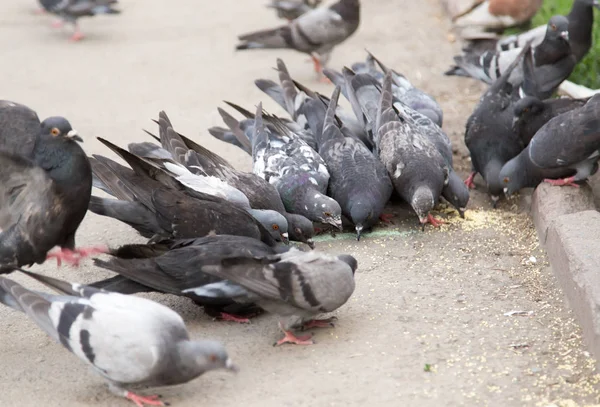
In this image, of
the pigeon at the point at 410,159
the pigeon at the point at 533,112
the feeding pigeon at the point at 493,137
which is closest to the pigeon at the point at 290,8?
the feeding pigeon at the point at 493,137

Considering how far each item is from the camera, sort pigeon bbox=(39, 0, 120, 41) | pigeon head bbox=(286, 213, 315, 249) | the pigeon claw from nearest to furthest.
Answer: the pigeon claw, pigeon head bbox=(286, 213, 315, 249), pigeon bbox=(39, 0, 120, 41)

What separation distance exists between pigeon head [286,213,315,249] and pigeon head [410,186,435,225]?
78cm

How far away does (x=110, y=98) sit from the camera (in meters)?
9.04

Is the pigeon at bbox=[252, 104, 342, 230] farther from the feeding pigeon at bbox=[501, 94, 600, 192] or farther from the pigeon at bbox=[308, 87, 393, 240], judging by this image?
the feeding pigeon at bbox=[501, 94, 600, 192]

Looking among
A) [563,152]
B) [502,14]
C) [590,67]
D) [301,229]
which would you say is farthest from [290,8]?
[301,229]

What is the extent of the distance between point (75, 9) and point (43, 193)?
22.7 feet

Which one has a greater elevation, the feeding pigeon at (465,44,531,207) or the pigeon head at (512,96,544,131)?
the pigeon head at (512,96,544,131)

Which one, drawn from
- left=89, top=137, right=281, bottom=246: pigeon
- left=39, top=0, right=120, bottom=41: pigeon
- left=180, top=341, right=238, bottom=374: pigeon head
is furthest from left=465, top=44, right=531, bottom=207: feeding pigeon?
left=39, top=0, right=120, bottom=41: pigeon

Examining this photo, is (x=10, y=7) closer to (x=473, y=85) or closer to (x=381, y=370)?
(x=473, y=85)

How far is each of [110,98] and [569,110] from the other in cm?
462

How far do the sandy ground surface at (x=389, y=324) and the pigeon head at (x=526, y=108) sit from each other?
68cm

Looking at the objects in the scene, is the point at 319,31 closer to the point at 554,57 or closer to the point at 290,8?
the point at 290,8

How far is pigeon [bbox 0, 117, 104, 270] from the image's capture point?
4.76 m

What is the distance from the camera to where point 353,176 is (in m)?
6.25
